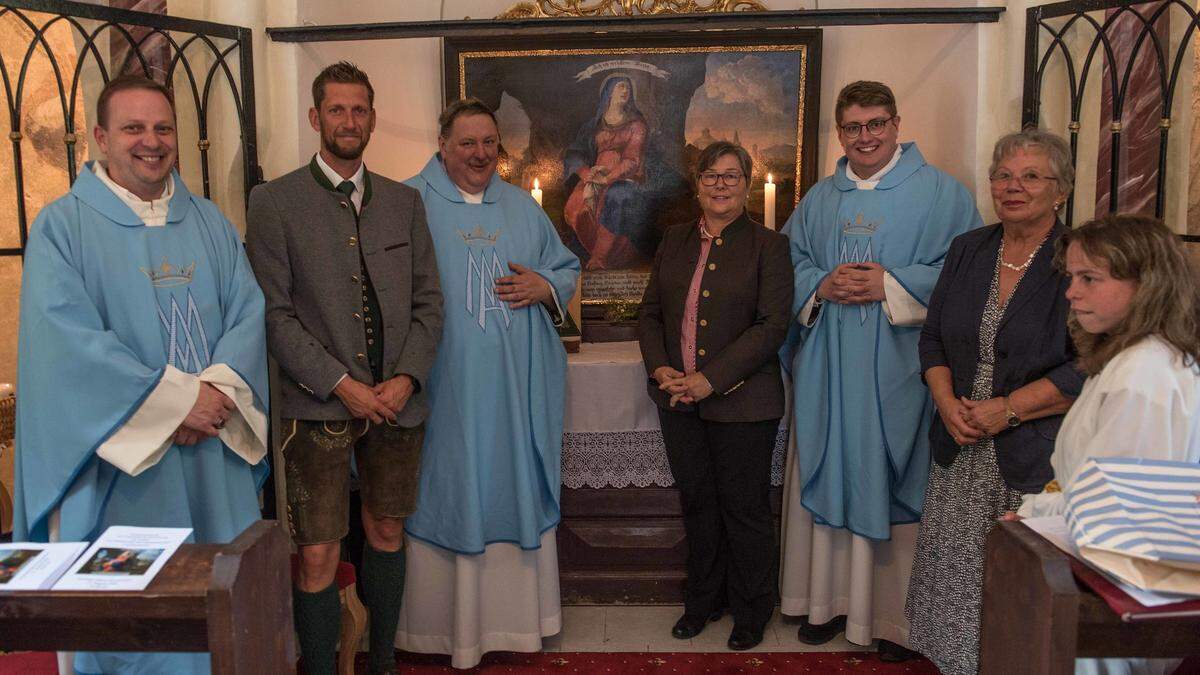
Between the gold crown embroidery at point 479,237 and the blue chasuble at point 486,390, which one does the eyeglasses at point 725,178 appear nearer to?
the blue chasuble at point 486,390

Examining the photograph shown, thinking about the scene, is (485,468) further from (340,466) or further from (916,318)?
(916,318)

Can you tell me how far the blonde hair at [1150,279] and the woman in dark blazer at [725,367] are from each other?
1.43m

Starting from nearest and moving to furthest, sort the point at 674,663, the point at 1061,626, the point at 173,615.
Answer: the point at 1061,626
the point at 173,615
the point at 674,663

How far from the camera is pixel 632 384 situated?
3.91 meters

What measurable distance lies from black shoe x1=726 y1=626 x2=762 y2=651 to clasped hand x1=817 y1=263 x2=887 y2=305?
4.21ft

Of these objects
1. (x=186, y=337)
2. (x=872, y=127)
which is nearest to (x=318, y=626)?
(x=186, y=337)

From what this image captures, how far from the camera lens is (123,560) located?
1.83m

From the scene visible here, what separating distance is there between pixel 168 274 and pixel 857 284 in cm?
221

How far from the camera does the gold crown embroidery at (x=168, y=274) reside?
2729 mm

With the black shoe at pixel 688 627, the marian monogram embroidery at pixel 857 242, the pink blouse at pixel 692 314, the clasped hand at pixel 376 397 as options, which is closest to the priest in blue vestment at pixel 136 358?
the clasped hand at pixel 376 397

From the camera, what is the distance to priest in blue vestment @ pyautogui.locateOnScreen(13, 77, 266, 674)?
8.43 feet

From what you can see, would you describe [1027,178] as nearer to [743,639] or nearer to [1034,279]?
[1034,279]

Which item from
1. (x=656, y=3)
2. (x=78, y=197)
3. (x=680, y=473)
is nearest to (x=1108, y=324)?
(x=680, y=473)

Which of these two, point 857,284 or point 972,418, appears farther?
point 857,284
